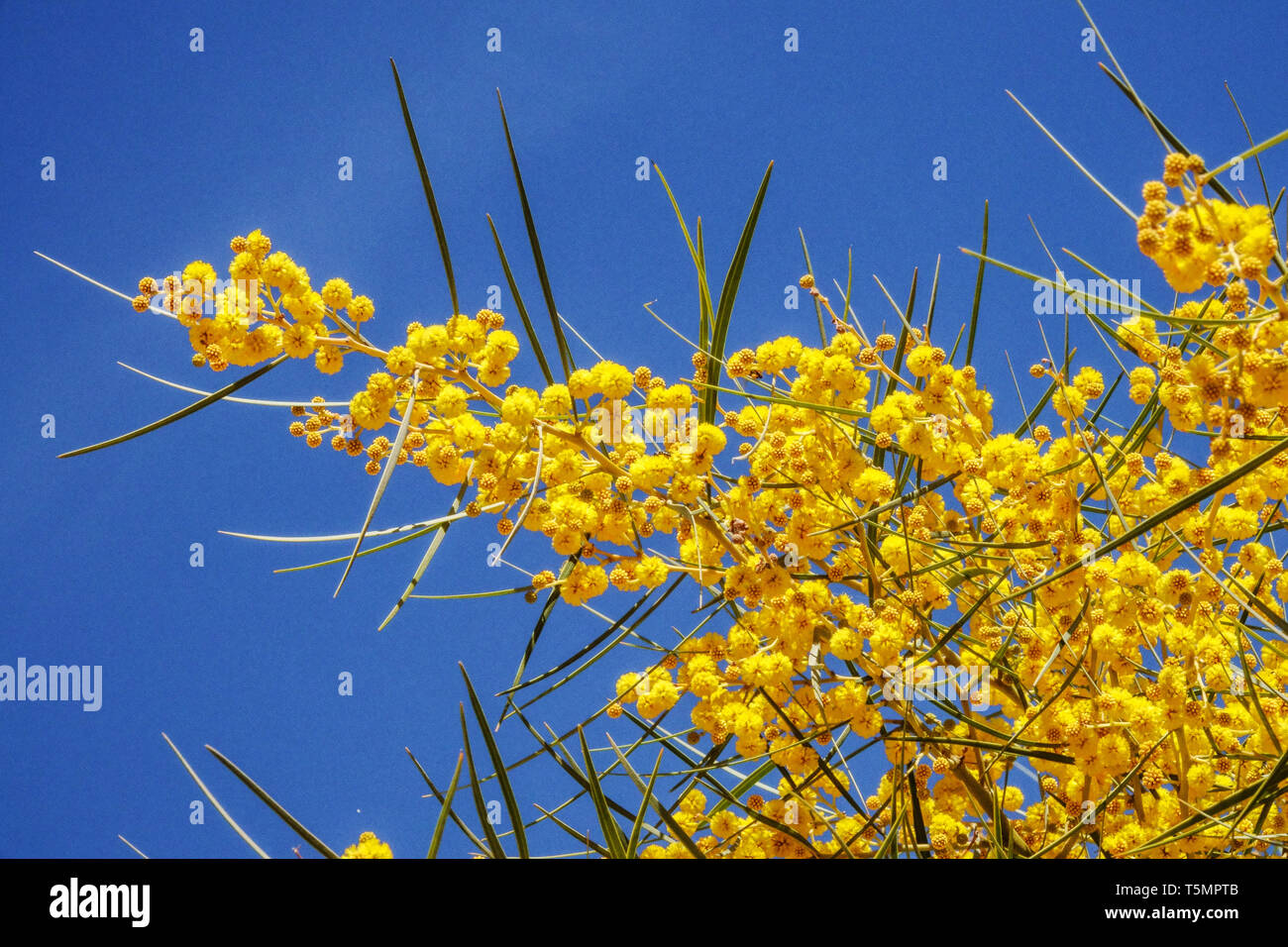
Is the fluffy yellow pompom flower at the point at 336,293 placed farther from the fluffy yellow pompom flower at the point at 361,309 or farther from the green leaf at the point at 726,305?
the green leaf at the point at 726,305

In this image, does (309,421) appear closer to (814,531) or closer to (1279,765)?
(814,531)

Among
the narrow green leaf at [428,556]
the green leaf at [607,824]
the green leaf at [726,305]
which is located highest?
the green leaf at [726,305]

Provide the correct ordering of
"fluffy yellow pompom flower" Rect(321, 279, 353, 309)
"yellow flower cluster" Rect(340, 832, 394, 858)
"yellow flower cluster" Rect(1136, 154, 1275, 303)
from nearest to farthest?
"yellow flower cluster" Rect(1136, 154, 1275, 303)
"yellow flower cluster" Rect(340, 832, 394, 858)
"fluffy yellow pompom flower" Rect(321, 279, 353, 309)

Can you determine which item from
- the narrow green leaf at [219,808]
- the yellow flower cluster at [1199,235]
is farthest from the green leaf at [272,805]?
the yellow flower cluster at [1199,235]

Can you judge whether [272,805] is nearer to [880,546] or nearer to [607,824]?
[607,824]

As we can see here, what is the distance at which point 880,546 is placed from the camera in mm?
1972

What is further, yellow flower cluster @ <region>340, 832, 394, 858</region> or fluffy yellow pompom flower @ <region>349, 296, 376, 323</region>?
fluffy yellow pompom flower @ <region>349, 296, 376, 323</region>

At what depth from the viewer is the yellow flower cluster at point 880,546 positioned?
5.57 ft

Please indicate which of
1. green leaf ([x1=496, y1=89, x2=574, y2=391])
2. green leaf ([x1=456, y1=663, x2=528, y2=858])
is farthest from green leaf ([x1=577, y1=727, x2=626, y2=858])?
green leaf ([x1=496, y1=89, x2=574, y2=391])

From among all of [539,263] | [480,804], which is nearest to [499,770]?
[480,804]

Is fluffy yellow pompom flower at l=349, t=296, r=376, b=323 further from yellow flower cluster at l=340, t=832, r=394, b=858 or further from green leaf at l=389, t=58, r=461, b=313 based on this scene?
yellow flower cluster at l=340, t=832, r=394, b=858

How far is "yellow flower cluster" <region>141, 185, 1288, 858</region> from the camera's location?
5.57ft
